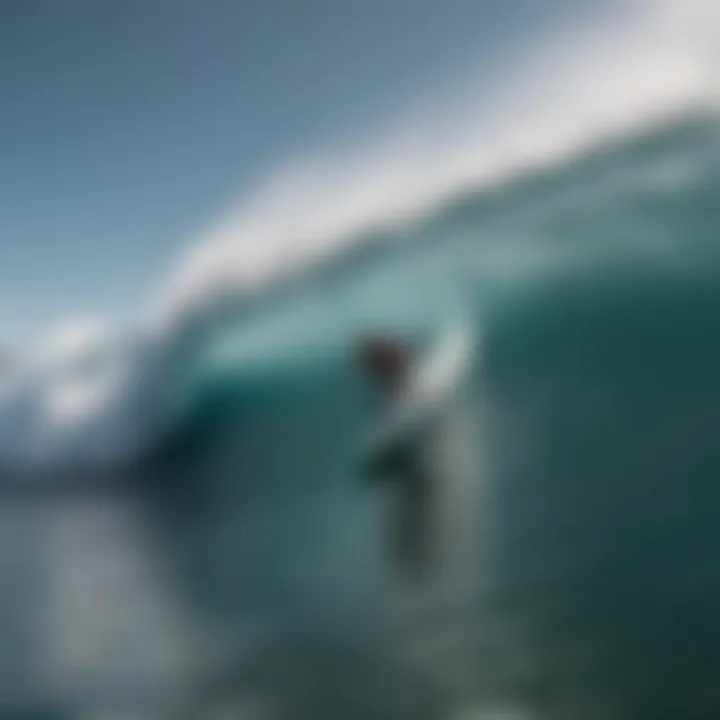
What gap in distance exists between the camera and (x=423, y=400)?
135 cm

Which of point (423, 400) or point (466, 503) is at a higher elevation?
point (423, 400)

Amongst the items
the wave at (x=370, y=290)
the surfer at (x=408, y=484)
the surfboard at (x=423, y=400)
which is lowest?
the surfer at (x=408, y=484)

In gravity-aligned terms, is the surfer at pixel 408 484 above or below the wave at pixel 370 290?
below

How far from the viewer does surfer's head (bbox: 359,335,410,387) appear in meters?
1.36

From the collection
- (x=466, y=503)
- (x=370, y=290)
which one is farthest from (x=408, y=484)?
(x=370, y=290)

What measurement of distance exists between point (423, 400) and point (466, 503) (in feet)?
0.43

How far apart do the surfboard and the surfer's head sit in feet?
0.06

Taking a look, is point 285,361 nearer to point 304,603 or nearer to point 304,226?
point 304,226

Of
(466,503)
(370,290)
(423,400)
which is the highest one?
(370,290)

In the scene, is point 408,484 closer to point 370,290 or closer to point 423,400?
point 423,400

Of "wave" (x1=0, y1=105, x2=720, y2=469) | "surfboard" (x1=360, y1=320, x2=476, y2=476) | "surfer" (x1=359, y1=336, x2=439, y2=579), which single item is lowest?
"surfer" (x1=359, y1=336, x2=439, y2=579)

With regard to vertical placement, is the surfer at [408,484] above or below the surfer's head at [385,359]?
below

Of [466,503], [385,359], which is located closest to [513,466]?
[466,503]

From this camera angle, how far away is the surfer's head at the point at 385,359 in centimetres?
136
